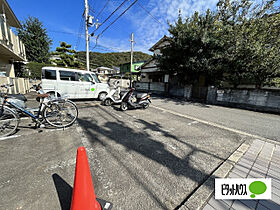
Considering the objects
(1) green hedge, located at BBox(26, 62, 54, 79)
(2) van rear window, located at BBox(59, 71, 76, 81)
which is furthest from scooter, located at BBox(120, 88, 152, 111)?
(1) green hedge, located at BBox(26, 62, 54, 79)

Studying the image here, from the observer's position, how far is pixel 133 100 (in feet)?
18.0

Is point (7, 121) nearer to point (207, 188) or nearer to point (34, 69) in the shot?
point (207, 188)

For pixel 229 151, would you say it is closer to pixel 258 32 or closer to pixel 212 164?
pixel 212 164

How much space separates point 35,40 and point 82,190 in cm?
2635

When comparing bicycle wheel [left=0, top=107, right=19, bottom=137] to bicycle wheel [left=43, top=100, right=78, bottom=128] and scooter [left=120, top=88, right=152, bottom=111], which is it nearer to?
bicycle wheel [left=43, top=100, right=78, bottom=128]

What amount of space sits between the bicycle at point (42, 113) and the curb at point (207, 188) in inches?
130

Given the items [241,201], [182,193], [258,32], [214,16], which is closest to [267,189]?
[241,201]

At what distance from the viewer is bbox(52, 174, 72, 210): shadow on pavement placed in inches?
48.3

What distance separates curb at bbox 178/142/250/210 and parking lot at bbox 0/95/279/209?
7 centimetres

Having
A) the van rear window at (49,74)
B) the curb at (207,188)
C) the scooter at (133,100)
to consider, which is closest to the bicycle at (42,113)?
the scooter at (133,100)

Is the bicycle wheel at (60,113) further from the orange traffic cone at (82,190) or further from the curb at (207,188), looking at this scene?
the curb at (207,188)

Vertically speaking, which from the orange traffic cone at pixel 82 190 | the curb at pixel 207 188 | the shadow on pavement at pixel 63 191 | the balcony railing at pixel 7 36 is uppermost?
the balcony railing at pixel 7 36

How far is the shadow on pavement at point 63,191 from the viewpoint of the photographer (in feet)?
4.02

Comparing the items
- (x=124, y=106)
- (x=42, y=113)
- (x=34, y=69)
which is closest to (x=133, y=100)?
(x=124, y=106)
